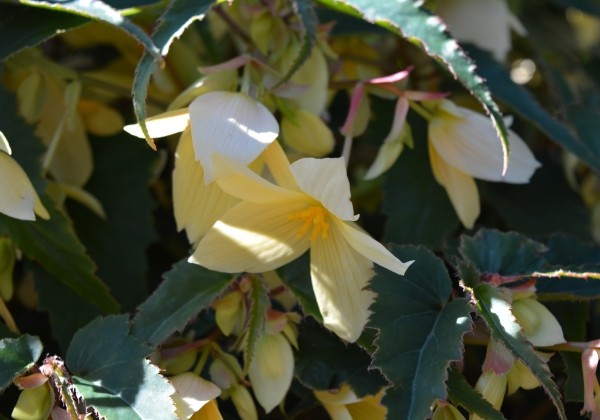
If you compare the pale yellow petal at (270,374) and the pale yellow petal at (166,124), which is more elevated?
the pale yellow petal at (166,124)

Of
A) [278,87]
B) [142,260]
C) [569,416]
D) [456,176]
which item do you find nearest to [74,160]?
[142,260]

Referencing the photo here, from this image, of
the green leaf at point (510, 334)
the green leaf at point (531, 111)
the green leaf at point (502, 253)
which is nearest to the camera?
the green leaf at point (510, 334)

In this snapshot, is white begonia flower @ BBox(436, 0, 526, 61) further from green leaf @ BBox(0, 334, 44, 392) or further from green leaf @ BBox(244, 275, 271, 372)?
green leaf @ BBox(0, 334, 44, 392)

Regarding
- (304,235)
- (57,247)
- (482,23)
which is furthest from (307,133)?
(482,23)

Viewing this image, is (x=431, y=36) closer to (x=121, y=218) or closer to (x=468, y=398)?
(x=468, y=398)

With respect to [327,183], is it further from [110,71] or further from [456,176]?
[110,71]

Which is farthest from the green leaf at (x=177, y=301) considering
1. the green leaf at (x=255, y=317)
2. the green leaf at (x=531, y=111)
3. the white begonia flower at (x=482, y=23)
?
the white begonia flower at (x=482, y=23)

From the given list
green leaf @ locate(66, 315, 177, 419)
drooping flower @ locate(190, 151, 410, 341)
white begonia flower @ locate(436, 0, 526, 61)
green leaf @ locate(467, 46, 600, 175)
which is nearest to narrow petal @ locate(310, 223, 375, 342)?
drooping flower @ locate(190, 151, 410, 341)

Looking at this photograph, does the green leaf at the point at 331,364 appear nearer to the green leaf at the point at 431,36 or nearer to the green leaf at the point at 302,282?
the green leaf at the point at 302,282
